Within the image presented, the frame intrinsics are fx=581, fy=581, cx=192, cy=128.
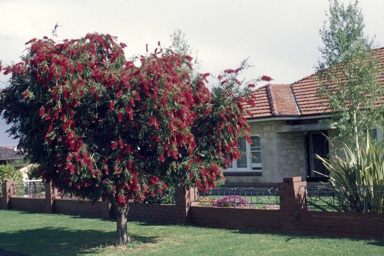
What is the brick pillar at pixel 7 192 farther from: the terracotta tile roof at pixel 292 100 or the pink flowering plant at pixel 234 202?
the pink flowering plant at pixel 234 202

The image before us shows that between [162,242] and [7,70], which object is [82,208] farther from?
[7,70]

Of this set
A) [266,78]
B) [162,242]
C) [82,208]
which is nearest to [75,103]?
[266,78]

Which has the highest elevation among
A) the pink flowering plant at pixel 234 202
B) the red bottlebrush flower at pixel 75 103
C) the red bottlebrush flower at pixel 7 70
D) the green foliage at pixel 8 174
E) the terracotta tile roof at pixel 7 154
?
the terracotta tile roof at pixel 7 154

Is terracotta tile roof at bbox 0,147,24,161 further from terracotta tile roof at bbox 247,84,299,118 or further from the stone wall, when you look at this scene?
the stone wall

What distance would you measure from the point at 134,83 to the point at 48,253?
13.3ft

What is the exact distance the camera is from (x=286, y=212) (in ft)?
40.5

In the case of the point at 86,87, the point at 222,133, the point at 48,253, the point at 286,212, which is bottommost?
the point at 48,253

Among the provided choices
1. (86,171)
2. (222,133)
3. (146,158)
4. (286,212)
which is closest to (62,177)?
(86,171)

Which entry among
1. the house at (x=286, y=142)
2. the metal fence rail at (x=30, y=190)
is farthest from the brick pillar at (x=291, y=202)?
the metal fence rail at (x=30, y=190)

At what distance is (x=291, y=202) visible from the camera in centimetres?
1221

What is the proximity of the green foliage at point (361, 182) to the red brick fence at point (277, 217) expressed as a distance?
308 mm

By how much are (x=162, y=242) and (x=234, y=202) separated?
7.94ft

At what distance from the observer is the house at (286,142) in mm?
21750

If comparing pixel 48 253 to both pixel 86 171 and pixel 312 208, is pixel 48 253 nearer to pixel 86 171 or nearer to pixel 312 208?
pixel 86 171
